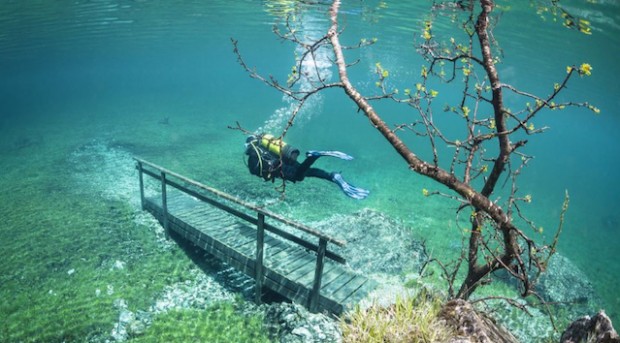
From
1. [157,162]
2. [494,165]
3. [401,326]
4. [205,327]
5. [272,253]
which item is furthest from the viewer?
[157,162]

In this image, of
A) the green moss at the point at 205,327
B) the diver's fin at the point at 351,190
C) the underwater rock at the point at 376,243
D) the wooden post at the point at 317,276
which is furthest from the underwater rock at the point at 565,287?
the green moss at the point at 205,327

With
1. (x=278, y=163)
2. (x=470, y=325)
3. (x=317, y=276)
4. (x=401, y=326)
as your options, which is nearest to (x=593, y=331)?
(x=470, y=325)

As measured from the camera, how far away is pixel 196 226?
897cm

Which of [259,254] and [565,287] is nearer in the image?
[259,254]

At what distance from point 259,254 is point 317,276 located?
150 centimetres

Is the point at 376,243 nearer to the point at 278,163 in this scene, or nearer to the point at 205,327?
the point at 278,163

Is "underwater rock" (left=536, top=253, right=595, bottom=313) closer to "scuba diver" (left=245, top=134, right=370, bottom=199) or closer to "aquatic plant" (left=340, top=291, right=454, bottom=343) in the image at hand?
"scuba diver" (left=245, top=134, right=370, bottom=199)

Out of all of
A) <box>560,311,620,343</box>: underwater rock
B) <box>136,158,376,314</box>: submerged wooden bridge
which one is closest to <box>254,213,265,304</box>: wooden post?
<box>136,158,376,314</box>: submerged wooden bridge

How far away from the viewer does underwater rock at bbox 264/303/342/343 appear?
5.68 metres

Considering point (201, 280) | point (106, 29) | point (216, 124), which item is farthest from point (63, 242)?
point (106, 29)

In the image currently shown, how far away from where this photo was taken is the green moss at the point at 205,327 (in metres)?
6.18

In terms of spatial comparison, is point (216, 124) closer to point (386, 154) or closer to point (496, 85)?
point (386, 154)

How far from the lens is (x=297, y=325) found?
241 inches

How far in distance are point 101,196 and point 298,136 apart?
18764 millimetres
